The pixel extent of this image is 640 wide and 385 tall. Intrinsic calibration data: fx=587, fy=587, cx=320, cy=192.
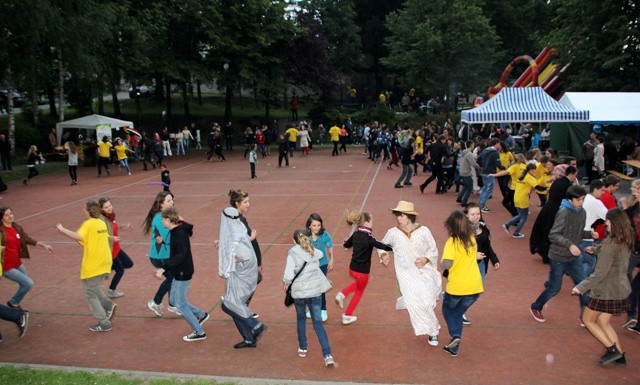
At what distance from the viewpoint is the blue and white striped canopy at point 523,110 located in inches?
779

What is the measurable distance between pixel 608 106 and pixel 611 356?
1626 centimetres

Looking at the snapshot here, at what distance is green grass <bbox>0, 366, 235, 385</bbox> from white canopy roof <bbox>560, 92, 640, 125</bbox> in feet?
57.9

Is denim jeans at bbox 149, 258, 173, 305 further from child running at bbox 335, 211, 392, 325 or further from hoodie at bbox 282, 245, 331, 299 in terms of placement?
child running at bbox 335, 211, 392, 325

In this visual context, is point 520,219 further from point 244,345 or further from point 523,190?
point 244,345

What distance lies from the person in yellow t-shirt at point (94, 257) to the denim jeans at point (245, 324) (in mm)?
1753

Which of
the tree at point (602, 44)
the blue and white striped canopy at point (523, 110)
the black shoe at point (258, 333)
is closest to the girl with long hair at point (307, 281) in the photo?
the black shoe at point (258, 333)

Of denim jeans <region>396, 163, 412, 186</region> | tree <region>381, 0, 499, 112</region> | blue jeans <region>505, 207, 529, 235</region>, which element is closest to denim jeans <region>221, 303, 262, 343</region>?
blue jeans <region>505, 207, 529, 235</region>

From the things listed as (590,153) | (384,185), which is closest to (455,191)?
(384,185)

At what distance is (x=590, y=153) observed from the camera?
19.2 meters

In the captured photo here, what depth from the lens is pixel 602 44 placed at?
1139 inches

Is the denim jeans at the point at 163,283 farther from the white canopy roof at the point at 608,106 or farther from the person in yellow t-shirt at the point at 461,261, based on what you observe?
the white canopy roof at the point at 608,106

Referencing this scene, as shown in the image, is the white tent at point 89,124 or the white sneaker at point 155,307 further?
the white tent at point 89,124

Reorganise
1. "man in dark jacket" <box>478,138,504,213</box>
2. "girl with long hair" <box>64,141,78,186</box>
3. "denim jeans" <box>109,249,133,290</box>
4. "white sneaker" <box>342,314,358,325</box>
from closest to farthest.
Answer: "white sneaker" <box>342,314,358,325</box> → "denim jeans" <box>109,249,133,290</box> → "man in dark jacket" <box>478,138,504,213</box> → "girl with long hair" <box>64,141,78,186</box>

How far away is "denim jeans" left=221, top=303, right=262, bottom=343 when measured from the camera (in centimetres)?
679
